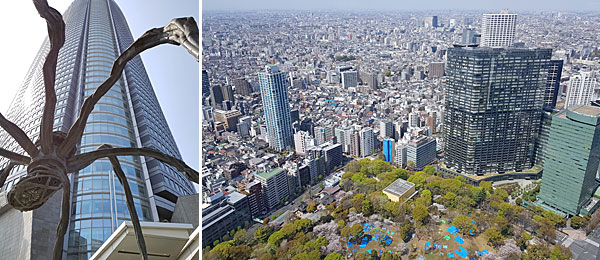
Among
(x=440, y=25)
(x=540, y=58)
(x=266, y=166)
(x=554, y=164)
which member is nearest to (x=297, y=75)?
(x=440, y=25)

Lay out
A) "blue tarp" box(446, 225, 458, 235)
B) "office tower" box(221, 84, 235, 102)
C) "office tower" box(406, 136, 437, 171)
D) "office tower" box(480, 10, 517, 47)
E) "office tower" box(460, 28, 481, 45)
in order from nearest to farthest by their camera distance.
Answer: "blue tarp" box(446, 225, 458, 235) < "office tower" box(480, 10, 517, 47) < "office tower" box(460, 28, 481, 45) < "office tower" box(406, 136, 437, 171) < "office tower" box(221, 84, 235, 102)

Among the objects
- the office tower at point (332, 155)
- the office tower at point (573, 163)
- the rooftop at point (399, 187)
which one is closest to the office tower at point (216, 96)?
the office tower at point (332, 155)

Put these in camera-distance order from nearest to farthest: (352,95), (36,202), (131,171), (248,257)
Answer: (36,202), (131,171), (248,257), (352,95)

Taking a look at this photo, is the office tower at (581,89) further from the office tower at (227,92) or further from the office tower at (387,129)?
the office tower at (227,92)

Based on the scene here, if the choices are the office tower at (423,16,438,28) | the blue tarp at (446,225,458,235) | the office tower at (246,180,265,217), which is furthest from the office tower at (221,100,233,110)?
the blue tarp at (446,225,458,235)

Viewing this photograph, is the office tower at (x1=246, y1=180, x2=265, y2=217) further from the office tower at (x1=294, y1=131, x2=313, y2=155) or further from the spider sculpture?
the spider sculpture

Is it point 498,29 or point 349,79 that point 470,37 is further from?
point 349,79

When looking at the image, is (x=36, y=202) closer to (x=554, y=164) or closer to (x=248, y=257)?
(x=248, y=257)
